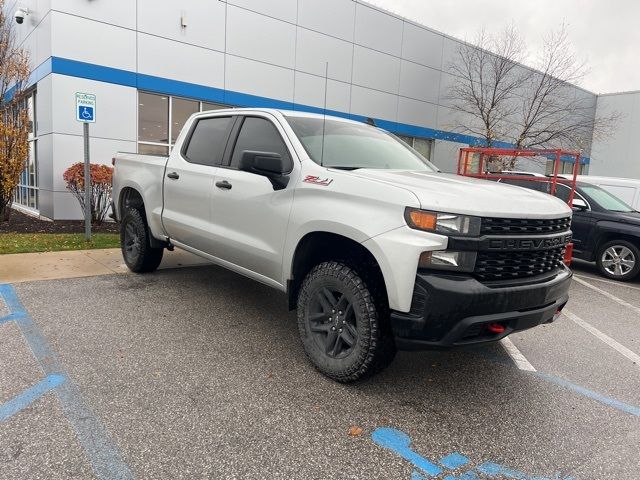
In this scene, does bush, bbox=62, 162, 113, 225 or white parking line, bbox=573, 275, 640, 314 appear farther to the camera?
bush, bbox=62, 162, 113, 225

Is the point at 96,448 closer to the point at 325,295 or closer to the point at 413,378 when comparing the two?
the point at 325,295

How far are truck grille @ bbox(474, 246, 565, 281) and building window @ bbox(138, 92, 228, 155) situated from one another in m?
10.4

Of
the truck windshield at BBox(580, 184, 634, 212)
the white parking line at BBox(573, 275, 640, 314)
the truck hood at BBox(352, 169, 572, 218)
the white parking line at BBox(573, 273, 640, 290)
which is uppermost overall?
the truck hood at BBox(352, 169, 572, 218)

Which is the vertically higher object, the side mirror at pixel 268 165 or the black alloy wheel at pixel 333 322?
the side mirror at pixel 268 165

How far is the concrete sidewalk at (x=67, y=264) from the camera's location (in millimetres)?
5992

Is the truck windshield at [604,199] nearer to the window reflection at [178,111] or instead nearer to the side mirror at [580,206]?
the side mirror at [580,206]

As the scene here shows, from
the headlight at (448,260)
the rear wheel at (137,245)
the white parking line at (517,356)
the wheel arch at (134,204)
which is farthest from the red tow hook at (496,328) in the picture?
the rear wheel at (137,245)

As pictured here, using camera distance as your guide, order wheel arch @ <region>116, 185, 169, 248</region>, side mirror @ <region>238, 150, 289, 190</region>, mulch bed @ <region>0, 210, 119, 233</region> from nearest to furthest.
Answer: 1. side mirror @ <region>238, 150, 289, 190</region>
2. wheel arch @ <region>116, 185, 169, 248</region>
3. mulch bed @ <region>0, 210, 119, 233</region>

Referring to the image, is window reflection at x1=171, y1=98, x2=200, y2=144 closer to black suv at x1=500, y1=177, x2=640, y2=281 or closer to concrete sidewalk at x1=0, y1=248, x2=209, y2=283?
concrete sidewalk at x1=0, y1=248, x2=209, y2=283

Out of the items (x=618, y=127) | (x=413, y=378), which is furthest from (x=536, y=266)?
(x=618, y=127)

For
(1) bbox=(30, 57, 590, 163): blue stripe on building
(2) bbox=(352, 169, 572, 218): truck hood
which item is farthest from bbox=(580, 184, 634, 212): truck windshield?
(1) bbox=(30, 57, 590, 163): blue stripe on building

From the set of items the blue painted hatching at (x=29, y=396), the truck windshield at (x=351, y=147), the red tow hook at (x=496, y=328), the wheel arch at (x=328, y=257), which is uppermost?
the truck windshield at (x=351, y=147)

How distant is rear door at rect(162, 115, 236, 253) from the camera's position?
180 inches

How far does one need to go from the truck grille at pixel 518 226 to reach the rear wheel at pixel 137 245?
426 cm
